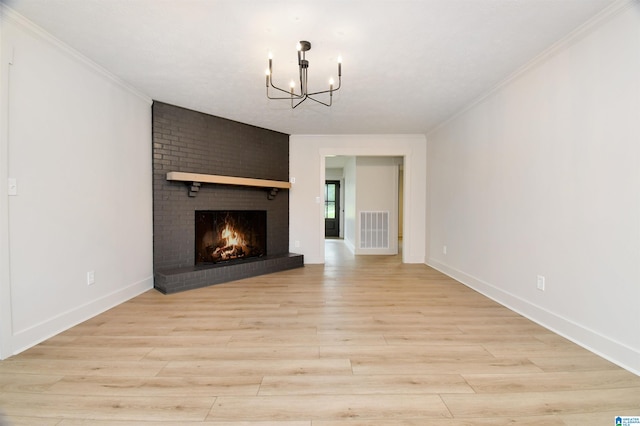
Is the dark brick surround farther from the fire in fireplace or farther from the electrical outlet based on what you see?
the electrical outlet

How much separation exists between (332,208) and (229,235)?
5638mm

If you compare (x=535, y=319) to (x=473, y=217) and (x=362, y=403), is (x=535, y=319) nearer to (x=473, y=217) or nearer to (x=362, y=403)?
(x=473, y=217)

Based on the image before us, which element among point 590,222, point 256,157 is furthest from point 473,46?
point 256,157

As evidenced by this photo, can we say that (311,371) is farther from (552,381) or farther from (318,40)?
(318,40)

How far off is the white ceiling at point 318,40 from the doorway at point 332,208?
6.21 meters

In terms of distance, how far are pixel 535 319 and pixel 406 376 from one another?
1.63m

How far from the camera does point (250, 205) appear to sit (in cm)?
434

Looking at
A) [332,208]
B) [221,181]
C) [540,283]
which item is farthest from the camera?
[332,208]

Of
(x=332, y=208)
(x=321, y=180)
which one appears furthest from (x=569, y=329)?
(x=332, y=208)

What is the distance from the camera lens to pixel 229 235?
412cm

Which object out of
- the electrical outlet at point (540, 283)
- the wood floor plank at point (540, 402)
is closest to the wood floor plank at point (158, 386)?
the wood floor plank at point (540, 402)

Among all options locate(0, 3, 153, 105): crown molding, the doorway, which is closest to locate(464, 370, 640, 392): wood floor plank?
locate(0, 3, 153, 105): crown molding

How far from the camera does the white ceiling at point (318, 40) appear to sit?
69.1 inches

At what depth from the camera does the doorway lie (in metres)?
9.34
